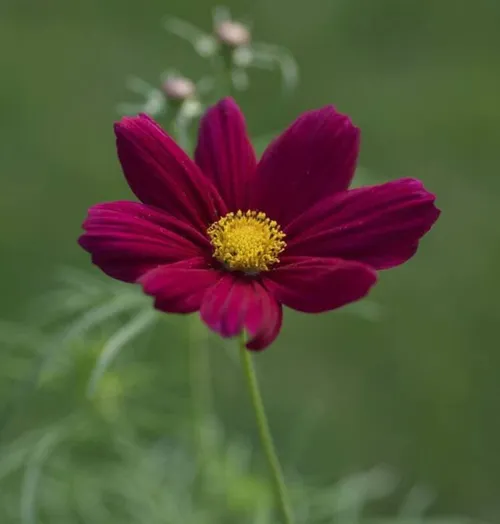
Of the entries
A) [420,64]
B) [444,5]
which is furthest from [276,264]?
[444,5]

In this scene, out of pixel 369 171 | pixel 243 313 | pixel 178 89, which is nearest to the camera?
pixel 243 313

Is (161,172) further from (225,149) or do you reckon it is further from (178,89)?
(178,89)

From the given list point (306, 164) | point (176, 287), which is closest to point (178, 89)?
point (306, 164)

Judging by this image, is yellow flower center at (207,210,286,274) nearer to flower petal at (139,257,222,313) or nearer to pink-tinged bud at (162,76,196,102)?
flower petal at (139,257,222,313)

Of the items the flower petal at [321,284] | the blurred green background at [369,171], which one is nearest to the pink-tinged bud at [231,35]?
the flower petal at [321,284]

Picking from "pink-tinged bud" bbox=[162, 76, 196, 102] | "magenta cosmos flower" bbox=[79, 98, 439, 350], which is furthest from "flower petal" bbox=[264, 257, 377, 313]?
"pink-tinged bud" bbox=[162, 76, 196, 102]

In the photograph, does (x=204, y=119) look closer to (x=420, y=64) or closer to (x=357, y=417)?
(x=357, y=417)
